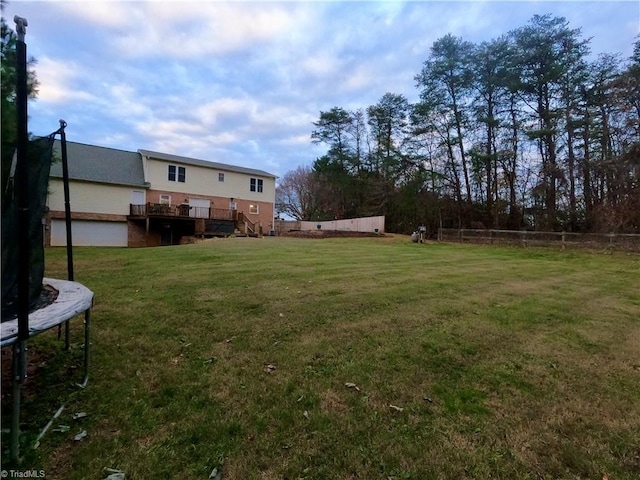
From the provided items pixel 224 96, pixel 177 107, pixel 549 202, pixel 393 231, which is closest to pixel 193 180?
pixel 177 107

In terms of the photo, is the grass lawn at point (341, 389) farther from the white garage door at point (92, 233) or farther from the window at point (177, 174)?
the window at point (177, 174)

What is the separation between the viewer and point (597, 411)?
2426 millimetres

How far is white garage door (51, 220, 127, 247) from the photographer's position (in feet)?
63.0

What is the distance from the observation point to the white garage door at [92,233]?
19.2 m

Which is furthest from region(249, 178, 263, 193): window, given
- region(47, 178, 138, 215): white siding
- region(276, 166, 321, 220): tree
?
region(276, 166, 321, 220): tree

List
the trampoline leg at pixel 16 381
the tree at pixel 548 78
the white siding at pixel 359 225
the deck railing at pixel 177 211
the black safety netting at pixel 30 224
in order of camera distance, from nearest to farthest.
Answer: the trampoline leg at pixel 16 381, the black safety netting at pixel 30 224, the tree at pixel 548 78, the deck railing at pixel 177 211, the white siding at pixel 359 225

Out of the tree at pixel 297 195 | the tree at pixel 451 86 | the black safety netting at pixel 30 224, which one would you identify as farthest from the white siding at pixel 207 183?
the black safety netting at pixel 30 224

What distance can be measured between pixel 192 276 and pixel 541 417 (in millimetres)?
6018

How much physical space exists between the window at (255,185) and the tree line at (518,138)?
10002 millimetres

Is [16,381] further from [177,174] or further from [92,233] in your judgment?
[177,174]

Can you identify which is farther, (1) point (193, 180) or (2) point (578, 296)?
(1) point (193, 180)

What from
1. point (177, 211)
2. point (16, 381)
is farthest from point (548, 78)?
point (16, 381)

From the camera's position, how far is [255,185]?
2677cm

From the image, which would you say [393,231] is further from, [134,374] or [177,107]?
[134,374]
